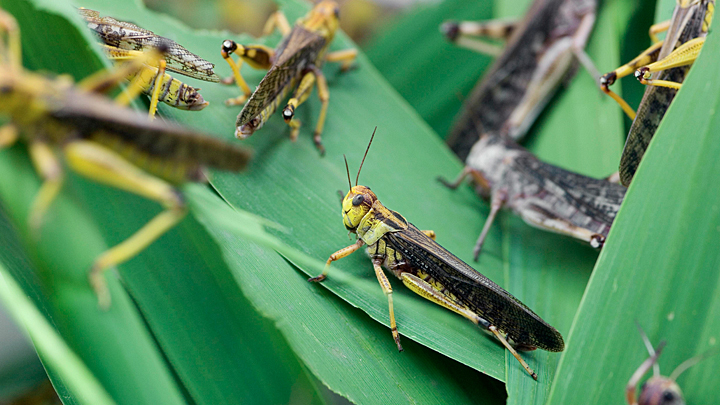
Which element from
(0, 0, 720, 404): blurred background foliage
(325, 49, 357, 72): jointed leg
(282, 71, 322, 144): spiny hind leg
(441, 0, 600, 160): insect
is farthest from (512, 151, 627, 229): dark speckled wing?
(282, 71, 322, 144): spiny hind leg

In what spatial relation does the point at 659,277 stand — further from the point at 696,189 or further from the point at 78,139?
the point at 78,139

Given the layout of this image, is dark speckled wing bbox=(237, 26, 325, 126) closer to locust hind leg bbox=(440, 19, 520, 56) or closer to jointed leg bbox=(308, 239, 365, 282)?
jointed leg bbox=(308, 239, 365, 282)

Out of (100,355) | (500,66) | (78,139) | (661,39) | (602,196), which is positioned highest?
(661,39)

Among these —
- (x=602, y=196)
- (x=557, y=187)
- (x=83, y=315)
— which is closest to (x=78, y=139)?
(x=83, y=315)

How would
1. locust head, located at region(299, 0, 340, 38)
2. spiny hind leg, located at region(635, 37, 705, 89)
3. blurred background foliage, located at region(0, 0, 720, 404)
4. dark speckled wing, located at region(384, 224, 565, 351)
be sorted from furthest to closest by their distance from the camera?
1. locust head, located at region(299, 0, 340, 38)
2. dark speckled wing, located at region(384, 224, 565, 351)
3. spiny hind leg, located at region(635, 37, 705, 89)
4. blurred background foliage, located at region(0, 0, 720, 404)

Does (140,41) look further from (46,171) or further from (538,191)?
(538,191)
